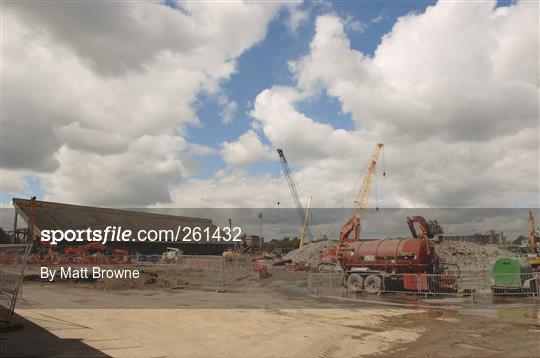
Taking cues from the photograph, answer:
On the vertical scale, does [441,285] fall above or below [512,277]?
below

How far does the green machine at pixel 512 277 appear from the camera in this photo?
2370 centimetres

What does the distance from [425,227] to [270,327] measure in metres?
18.7

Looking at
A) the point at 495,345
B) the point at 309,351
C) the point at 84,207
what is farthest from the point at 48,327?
the point at 84,207

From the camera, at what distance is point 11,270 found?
1294 cm

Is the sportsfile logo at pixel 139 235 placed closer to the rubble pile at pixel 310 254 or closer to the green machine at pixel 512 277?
the rubble pile at pixel 310 254

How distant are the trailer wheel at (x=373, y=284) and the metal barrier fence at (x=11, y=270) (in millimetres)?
19150

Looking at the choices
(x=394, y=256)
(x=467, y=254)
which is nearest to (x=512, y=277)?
(x=394, y=256)

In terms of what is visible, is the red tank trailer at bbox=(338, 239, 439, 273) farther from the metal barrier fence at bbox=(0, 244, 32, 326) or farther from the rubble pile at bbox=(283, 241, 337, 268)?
the rubble pile at bbox=(283, 241, 337, 268)

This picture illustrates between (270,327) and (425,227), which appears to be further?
(425,227)

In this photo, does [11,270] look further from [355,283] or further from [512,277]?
[512,277]

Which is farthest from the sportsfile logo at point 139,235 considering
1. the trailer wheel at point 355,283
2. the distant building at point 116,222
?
the trailer wheel at point 355,283

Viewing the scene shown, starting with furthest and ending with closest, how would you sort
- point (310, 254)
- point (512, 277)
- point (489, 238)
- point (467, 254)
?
point (489, 238), point (310, 254), point (467, 254), point (512, 277)

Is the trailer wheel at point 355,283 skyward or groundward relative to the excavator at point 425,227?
groundward

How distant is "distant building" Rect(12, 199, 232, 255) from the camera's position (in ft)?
228
